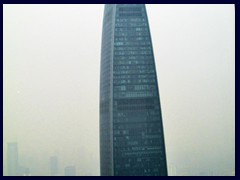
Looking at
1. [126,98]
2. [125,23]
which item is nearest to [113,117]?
[126,98]

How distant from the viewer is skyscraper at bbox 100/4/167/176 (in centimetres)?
1470

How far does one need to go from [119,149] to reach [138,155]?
1.00 metres

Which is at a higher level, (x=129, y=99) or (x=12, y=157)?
(x=129, y=99)

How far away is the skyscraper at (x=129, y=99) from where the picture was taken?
→ 48.2ft

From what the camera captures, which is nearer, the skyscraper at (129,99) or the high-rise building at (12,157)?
the high-rise building at (12,157)

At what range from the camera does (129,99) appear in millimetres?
14820

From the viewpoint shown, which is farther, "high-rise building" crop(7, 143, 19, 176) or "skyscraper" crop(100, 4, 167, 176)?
"skyscraper" crop(100, 4, 167, 176)

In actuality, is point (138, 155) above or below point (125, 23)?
below

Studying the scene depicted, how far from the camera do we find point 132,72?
15648mm

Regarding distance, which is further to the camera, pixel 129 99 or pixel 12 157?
pixel 129 99

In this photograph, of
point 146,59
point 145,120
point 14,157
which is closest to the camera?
point 14,157

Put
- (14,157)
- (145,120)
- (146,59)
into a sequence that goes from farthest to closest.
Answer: (146,59) → (145,120) → (14,157)

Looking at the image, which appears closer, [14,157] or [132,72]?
[14,157]

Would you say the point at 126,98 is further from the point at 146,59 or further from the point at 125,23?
the point at 125,23
